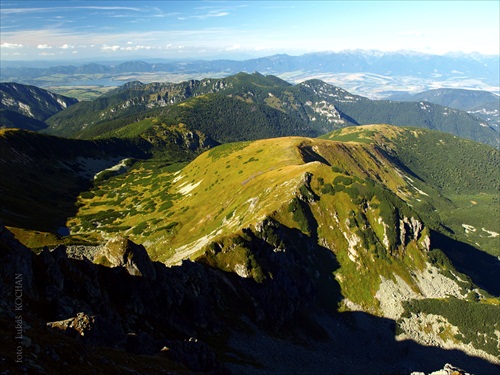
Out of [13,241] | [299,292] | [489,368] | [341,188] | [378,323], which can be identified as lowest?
[489,368]

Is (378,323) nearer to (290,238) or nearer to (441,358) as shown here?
(441,358)

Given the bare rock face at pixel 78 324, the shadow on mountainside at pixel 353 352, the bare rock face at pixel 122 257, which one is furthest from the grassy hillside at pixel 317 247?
the bare rock face at pixel 78 324

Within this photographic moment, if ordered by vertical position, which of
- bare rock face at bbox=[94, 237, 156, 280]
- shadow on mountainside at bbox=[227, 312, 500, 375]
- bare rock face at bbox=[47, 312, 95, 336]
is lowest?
shadow on mountainside at bbox=[227, 312, 500, 375]

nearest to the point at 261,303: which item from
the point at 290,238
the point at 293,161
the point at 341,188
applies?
the point at 290,238

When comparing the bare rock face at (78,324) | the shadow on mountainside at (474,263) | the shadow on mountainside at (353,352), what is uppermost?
the bare rock face at (78,324)

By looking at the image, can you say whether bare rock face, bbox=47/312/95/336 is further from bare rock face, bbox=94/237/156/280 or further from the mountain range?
bare rock face, bbox=94/237/156/280

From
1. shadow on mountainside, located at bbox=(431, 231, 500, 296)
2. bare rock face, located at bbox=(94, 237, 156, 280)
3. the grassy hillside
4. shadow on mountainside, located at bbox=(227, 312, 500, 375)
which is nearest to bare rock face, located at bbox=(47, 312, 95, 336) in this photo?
bare rock face, located at bbox=(94, 237, 156, 280)

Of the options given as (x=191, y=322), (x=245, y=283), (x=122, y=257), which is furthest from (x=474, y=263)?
(x=122, y=257)

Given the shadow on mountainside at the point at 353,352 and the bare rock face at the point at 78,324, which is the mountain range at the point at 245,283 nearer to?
the bare rock face at the point at 78,324
